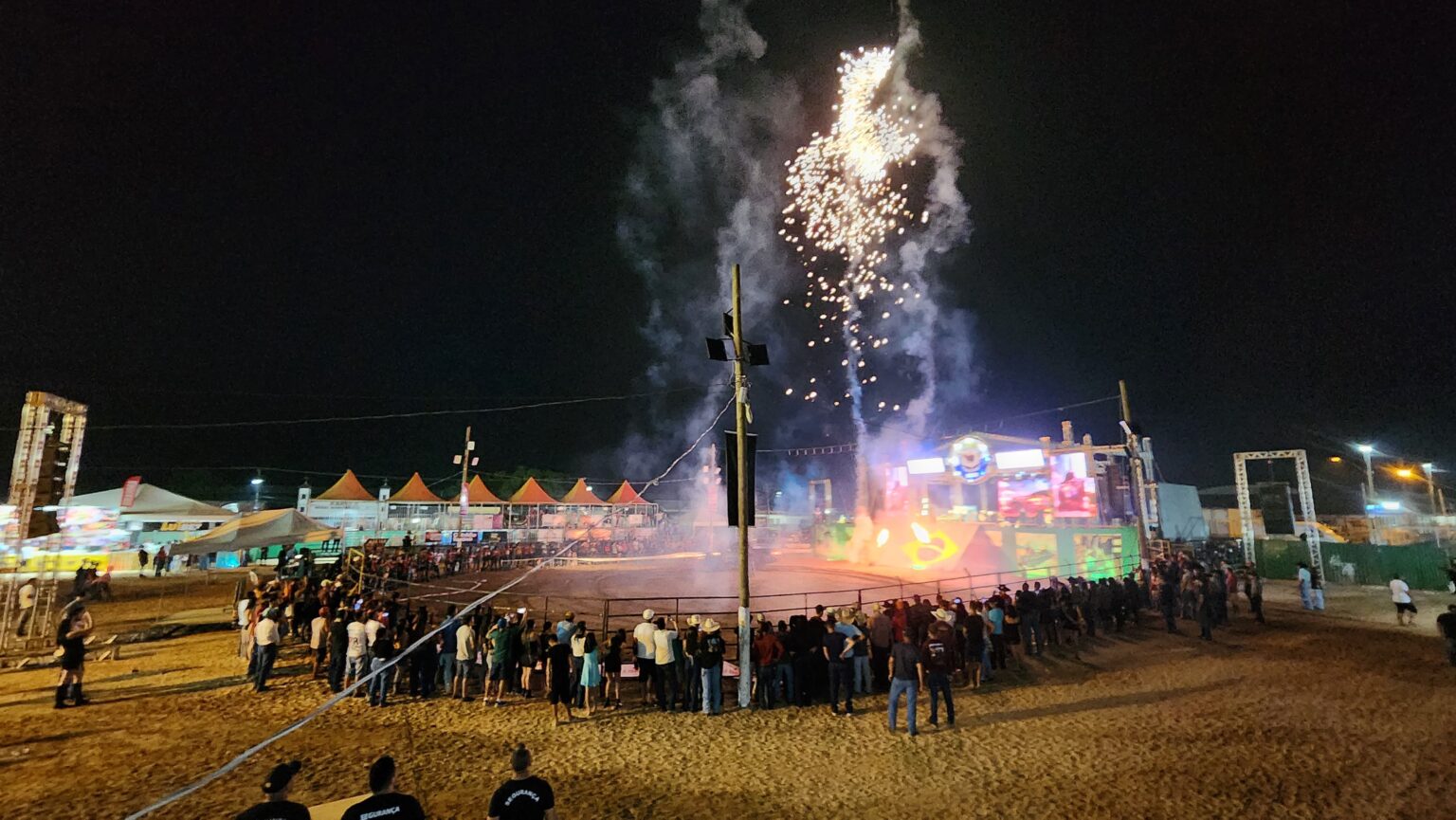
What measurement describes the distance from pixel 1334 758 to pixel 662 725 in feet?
30.6

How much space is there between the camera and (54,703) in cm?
1055

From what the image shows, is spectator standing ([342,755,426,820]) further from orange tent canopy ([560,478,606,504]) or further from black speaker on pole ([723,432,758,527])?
orange tent canopy ([560,478,606,504])

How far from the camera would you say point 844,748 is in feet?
28.5

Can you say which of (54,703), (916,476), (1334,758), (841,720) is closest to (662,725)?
(841,720)

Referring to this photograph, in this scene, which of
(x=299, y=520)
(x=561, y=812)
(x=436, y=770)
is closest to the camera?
(x=561, y=812)

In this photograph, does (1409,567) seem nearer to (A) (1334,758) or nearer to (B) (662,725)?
(A) (1334,758)

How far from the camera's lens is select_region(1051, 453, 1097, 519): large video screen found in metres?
35.8

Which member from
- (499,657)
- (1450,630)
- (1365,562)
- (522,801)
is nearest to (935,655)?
(522,801)

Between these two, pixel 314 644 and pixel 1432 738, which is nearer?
pixel 1432 738

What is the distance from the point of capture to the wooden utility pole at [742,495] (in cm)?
1082

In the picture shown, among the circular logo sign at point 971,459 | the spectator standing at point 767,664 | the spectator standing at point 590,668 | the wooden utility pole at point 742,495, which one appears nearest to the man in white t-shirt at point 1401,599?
the spectator standing at point 767,664

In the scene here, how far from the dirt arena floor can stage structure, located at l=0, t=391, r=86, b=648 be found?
282cm

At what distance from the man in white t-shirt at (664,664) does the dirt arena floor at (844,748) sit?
391mm

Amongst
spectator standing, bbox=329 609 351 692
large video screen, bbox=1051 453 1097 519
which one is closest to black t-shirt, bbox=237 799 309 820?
spectator standing, bbox=329 609 351 692
